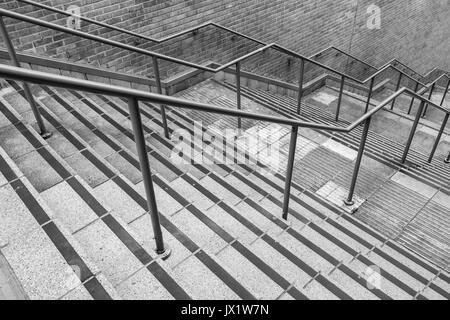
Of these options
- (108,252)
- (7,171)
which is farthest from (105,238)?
(7,171)

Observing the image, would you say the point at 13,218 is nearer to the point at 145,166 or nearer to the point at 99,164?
the point at 99,164

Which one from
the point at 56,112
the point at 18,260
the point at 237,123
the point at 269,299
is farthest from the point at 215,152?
the point at 18,260

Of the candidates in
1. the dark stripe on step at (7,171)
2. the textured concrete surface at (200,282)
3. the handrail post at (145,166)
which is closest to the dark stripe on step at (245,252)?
the textured concrete surface at (200,282)

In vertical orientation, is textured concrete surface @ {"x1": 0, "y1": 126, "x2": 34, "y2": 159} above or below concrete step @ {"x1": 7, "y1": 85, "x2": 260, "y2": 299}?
above

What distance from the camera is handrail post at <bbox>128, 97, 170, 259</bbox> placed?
163 centimetres

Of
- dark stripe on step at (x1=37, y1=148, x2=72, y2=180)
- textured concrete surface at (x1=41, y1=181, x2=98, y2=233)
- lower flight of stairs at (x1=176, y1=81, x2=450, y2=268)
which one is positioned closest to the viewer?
textured concrete surface at (x1=41, y1=181, x2=98, y2=233)

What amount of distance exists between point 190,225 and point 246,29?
13.9 ft

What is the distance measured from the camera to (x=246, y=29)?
5.89 metres

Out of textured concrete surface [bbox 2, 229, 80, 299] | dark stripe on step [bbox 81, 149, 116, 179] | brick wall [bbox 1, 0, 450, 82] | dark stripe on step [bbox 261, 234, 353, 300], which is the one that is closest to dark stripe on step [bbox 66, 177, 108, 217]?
dark stripe on step [bbox 81, 149, 116, 179]

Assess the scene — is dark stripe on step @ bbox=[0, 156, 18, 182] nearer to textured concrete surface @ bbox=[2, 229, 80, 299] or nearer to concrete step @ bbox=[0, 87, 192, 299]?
concrete step @ bbox=[0, 87, 192, 299]

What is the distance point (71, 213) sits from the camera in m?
2.32

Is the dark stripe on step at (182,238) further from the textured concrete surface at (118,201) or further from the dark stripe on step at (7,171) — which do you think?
the dark stripe on step at (7,171)

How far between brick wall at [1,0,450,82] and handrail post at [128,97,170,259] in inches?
115

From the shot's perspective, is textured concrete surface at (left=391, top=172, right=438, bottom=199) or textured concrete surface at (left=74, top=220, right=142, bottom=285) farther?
textured concrete surface at (left=391, top=172, right=438, bottom=199)
